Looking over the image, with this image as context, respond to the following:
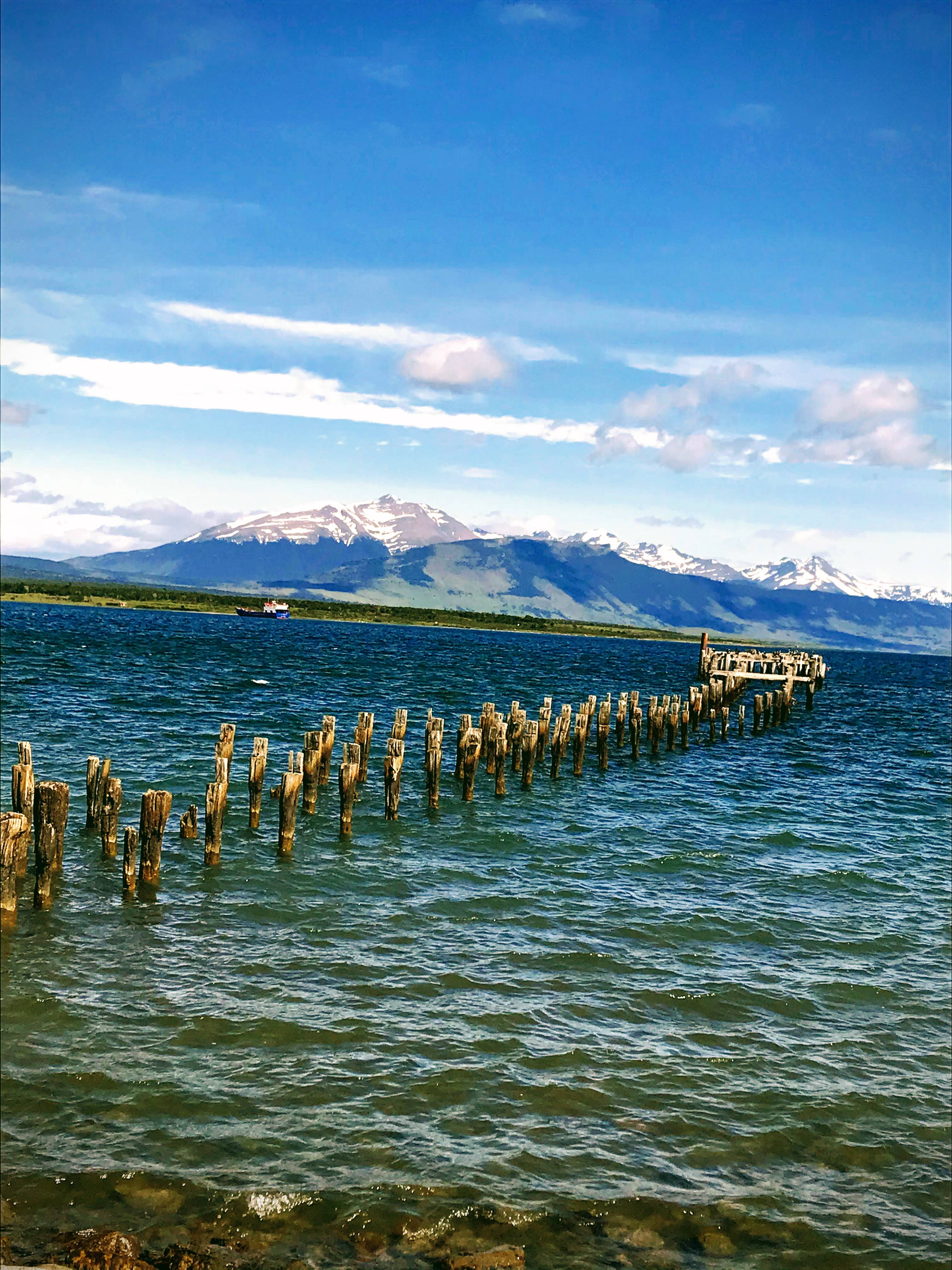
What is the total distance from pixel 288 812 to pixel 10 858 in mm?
6100

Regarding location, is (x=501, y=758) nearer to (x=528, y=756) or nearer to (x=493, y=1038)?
(x=528, y=756)

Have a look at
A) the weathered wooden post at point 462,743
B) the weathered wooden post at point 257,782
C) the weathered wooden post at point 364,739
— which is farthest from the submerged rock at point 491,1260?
the weathered wooden post at point 364,739

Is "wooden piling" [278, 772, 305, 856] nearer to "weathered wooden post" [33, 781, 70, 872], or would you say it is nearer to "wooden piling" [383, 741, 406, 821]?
"wooden piling" [383, 741, 406, 821]

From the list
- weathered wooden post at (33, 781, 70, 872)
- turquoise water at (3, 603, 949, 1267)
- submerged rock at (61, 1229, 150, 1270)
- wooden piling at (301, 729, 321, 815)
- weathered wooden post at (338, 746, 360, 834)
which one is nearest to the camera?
submerged rock at (61, 1229, 150, 1270)

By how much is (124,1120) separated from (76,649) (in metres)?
65.8

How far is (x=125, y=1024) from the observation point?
11406 mm

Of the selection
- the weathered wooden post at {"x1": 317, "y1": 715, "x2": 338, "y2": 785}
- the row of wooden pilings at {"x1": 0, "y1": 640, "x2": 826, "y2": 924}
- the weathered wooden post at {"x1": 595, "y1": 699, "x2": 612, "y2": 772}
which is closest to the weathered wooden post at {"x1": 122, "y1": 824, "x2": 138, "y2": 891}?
the row of wooden pilings at {"x1": 0, "y1": 640, "x2": 826, "y2": 924}

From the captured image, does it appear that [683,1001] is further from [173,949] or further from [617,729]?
[617,729]

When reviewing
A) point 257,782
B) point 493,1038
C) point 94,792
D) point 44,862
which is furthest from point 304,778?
point 493,1038

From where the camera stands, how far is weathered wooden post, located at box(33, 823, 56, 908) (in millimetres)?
15039

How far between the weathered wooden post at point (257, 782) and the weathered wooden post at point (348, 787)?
1761 millimetres

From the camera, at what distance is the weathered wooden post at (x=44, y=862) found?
15.0 meters

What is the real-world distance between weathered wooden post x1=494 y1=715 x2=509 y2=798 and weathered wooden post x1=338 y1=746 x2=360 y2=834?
18.3 ft

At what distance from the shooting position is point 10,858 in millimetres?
13828
